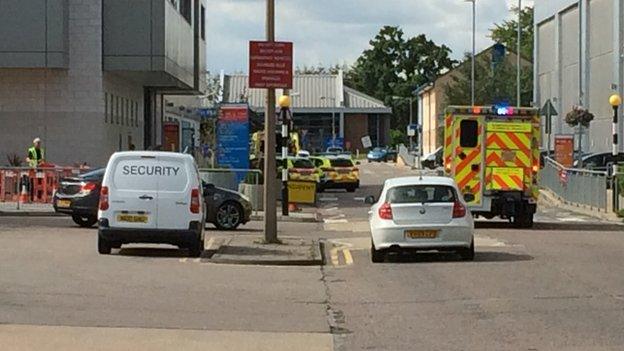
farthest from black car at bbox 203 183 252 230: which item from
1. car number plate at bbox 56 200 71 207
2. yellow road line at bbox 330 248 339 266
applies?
yellow road line at bbox 330 248 339 266

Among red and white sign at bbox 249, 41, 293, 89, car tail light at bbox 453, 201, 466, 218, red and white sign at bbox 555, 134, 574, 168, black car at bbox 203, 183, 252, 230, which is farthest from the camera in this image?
red and white sign at bbox 555, 134, 574, 168

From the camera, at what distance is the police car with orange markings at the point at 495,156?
29.9 meters

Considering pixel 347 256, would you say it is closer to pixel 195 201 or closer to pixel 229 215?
pixel 195 201

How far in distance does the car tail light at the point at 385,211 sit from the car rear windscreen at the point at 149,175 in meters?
3.34

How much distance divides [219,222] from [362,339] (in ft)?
55.6

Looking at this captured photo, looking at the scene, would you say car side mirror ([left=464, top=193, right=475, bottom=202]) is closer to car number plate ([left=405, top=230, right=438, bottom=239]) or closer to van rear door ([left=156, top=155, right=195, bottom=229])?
car number plate ([left=405, top=230, right=438, bottom=239])


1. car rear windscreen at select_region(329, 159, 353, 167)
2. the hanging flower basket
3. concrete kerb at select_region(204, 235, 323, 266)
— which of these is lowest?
concrete kerb at select_region(204, 235, 323, 266)

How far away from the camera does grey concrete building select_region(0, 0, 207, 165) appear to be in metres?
42.8

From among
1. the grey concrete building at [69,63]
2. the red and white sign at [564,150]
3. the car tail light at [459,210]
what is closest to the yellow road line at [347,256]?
the car tail light at [459,210]

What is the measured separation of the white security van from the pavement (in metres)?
0.49

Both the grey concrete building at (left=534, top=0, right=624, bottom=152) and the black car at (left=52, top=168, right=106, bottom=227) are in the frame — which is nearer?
the black car at (left=52, top=168, right=106, bottom=227)

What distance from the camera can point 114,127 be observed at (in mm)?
48625

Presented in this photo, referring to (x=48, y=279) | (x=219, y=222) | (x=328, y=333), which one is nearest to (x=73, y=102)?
(x=219, y=222)

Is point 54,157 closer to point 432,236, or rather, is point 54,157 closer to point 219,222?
point 219,222
